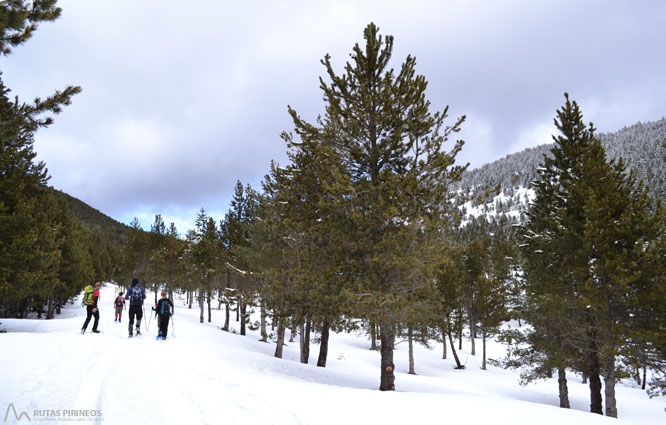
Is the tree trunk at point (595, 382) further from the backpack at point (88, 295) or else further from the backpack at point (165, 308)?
the backpack at point (88, 295)

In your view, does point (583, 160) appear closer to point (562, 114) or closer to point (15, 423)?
point (562, 114)

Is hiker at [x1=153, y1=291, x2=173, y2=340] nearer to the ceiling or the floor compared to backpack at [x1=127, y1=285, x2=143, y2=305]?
nearer to the floor

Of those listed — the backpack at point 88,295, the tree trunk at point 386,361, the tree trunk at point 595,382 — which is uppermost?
the backpack at point 88,295

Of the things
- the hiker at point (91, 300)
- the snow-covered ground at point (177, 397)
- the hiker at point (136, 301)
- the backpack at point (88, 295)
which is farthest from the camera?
the backpack at point (88, 295)

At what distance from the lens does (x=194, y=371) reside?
836 centimetres

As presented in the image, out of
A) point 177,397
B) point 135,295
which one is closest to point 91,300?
point 135,295

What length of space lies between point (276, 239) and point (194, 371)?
956 centimetres

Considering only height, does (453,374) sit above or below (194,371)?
below

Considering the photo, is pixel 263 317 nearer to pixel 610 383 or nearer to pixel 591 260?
pixel 610 383

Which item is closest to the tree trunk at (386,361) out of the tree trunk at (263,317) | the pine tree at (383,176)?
the pine tree at (383,176)

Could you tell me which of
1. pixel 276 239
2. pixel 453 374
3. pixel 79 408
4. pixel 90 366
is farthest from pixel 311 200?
pixel 453 374

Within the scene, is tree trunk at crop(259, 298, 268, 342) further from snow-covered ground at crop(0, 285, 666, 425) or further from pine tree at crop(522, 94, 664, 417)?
pine tree at crop(522, 94, 664, 417)

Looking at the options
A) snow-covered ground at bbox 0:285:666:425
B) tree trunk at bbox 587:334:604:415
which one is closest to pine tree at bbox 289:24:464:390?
snow-covered ground at bbox 0:285:666:425

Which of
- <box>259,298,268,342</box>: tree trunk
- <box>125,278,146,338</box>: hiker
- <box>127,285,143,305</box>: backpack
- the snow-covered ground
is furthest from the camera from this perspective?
<box>259,298,268,342</box>: tree trunk
